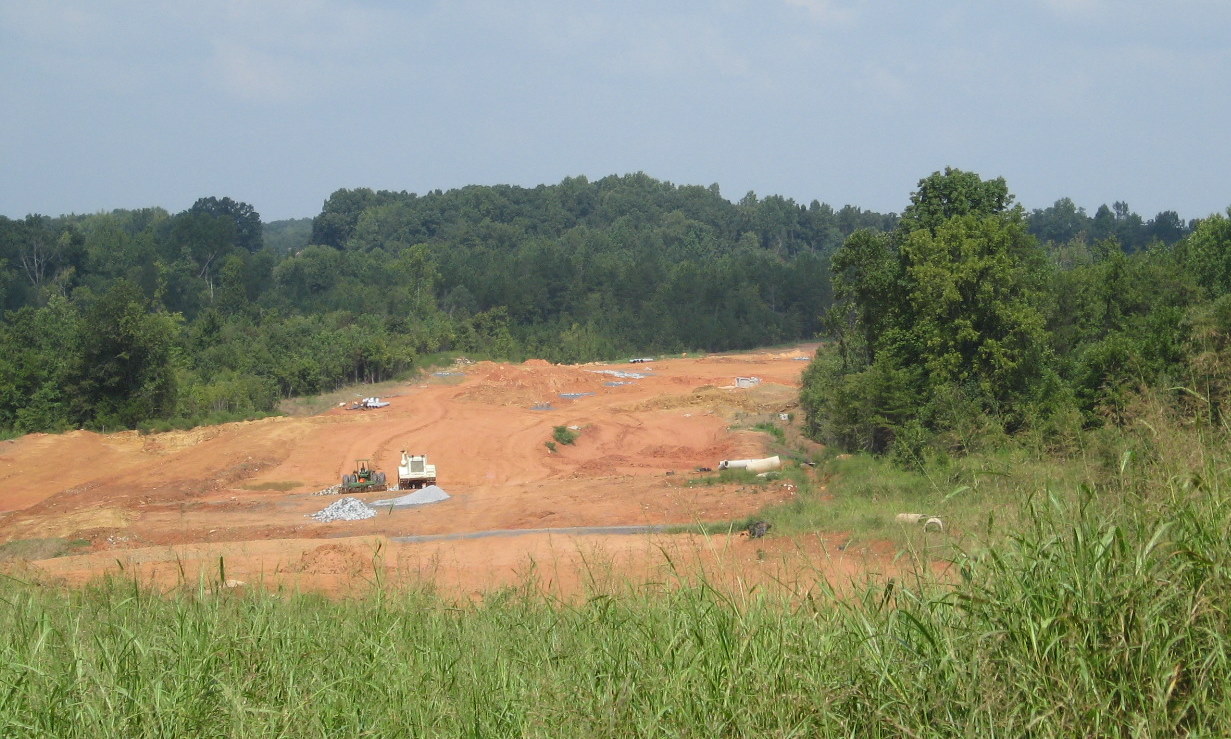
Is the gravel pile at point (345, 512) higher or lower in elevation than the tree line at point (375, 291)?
→ lower

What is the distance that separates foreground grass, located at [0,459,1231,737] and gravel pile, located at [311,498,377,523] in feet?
61.5

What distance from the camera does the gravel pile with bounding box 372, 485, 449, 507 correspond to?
81.2 ft

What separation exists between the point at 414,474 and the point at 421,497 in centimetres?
178

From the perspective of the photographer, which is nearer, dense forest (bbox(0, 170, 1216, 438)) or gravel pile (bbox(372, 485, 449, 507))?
dense forest (bbox(0, 170, 1216, 438))

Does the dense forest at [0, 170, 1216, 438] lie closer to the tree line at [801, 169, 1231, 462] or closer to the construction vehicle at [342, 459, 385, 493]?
A: the tree line at [801, 169, 1231, 462]

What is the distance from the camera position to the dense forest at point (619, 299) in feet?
71.7

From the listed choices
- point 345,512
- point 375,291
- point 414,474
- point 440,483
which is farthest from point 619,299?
point 345,512

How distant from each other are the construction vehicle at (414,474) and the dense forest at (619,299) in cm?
1035

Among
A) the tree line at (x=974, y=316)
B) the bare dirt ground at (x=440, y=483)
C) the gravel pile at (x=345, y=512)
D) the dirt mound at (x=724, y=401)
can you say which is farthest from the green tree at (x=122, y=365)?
the tree line at (x=974, y=316)

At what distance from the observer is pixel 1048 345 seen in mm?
25828

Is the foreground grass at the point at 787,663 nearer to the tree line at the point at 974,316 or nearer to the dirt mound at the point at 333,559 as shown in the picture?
the dirt mound at the point at 333,559

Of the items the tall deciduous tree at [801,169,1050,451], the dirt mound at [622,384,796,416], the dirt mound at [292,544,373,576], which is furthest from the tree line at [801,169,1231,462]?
the dirt mound at [622,384,796,416]

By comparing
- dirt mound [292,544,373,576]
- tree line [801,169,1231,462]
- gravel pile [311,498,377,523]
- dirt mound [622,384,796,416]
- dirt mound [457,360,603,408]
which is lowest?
dirt mound [622,384,796,416]

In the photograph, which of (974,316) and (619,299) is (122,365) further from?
(619,299)
